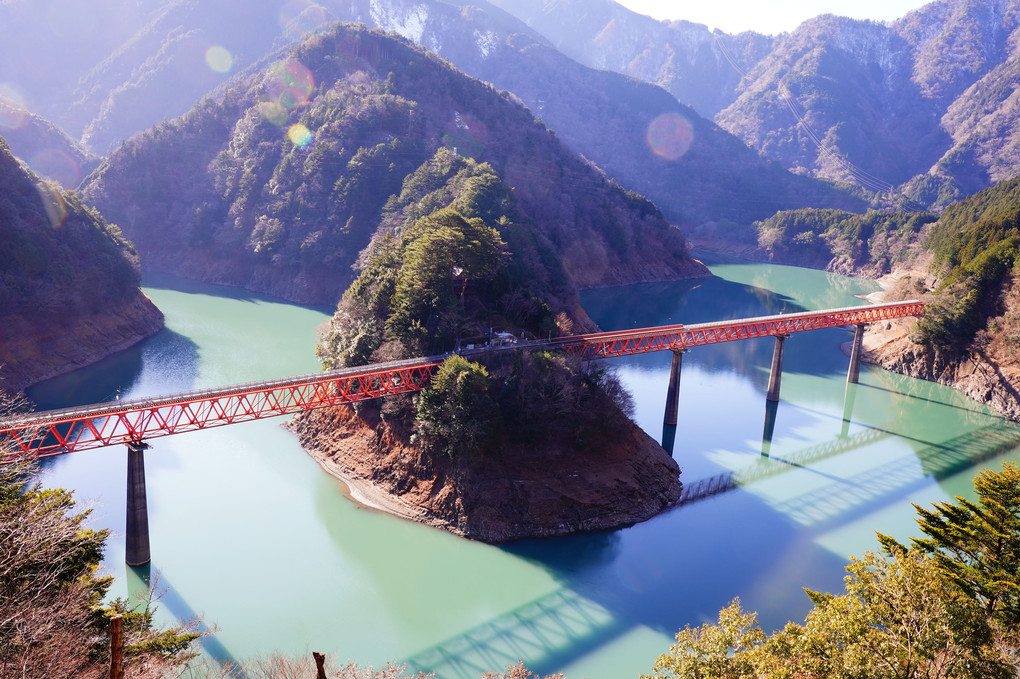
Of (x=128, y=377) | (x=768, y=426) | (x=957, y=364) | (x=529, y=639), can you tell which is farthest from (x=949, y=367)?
(x=128, y=377)

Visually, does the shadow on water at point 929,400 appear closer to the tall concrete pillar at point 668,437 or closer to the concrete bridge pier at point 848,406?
the concrete bridge pier at point 848,406

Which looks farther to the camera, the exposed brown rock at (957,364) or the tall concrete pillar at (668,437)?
the exposed brown rock at (957,364)

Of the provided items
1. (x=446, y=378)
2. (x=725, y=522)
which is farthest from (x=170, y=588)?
(x=725, y=522)

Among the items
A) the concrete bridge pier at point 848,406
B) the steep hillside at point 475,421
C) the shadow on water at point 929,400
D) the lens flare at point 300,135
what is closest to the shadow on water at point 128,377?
the steep hillside at point 475,421

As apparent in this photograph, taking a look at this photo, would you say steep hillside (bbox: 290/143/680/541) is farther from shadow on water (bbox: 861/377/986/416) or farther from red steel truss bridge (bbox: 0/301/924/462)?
shadow on water (bbox: 861/377/986/416)

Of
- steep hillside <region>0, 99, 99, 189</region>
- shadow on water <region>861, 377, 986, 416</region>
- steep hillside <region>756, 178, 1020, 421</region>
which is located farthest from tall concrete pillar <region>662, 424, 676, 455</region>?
steep hillside <region>0, 99, 99, 189</region>

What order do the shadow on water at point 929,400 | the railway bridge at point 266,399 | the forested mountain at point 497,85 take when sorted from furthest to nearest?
the forested mountain at point 497,85 < the shadow on water at point 929,400 < the railway bridge at point 266,399
